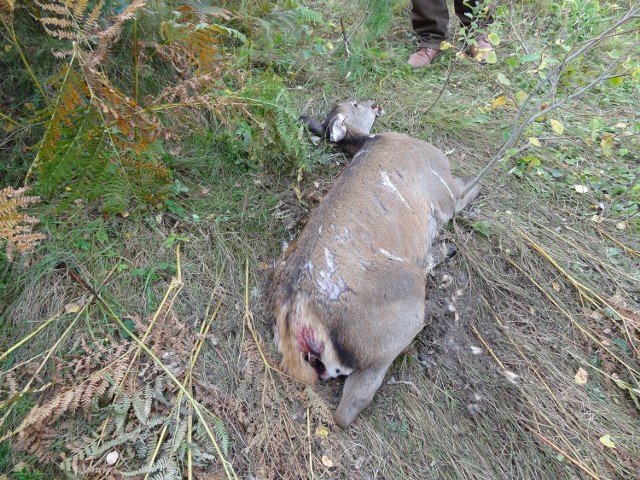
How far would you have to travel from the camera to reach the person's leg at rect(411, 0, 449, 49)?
217 inches

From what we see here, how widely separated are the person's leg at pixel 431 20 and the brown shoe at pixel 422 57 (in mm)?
46

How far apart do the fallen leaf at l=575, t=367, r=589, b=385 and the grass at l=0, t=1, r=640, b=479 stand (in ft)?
0.10

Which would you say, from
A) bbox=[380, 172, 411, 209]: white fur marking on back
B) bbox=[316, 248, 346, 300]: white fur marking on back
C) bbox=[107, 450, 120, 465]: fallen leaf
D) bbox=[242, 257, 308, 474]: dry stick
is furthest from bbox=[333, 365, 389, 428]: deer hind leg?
bbox=[380, 172, 411, 209]: white fur marking on back

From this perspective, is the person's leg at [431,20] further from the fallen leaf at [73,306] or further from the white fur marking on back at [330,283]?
the fallen leaf at [73,306]

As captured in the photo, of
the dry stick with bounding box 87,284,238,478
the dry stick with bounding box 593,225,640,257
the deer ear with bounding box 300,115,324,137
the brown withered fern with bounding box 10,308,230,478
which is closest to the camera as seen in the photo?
the brown withered fern with bounding box 10,308,230,478

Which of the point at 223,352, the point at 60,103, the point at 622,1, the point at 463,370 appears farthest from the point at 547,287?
the point at 622,1

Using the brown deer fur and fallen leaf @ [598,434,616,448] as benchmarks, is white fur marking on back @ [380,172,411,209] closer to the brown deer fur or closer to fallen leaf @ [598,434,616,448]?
the brown deer fur

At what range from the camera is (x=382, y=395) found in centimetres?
288

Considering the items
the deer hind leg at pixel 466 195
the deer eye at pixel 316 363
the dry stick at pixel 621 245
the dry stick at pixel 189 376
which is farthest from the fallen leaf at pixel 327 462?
the dry stick at pixel 621 245

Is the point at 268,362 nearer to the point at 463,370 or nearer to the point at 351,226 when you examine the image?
the point at 351,226

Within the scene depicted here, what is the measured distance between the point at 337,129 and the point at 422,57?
2089mm

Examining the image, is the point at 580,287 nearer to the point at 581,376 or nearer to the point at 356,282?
the point at 581,376

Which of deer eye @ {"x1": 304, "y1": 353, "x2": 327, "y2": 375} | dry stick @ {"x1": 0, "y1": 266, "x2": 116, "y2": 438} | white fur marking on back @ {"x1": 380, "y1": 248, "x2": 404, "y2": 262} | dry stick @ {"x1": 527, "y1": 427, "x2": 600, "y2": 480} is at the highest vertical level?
dry stick @ {"x1": 0, "y1": 266, "x2": 116, "y2": 438}

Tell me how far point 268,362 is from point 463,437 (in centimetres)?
130
